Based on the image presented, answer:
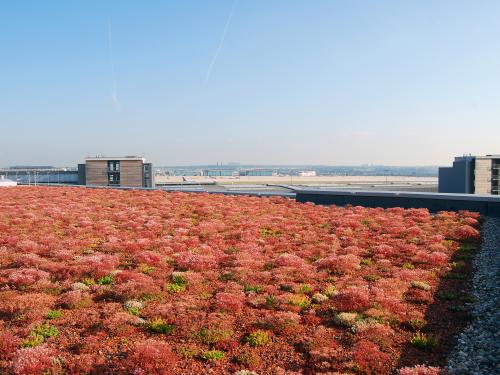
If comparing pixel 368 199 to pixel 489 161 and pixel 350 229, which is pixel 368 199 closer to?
pixel 350 229

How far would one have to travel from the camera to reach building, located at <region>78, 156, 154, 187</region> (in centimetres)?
10869

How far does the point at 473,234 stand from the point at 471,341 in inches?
647

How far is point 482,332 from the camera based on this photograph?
12492mm

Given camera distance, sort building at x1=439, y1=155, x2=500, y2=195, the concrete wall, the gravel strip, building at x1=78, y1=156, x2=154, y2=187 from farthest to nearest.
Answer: building at x1=78, y1=156, x2=154, y2=187, building at x1=439, y1=155, x2=500, y2=195, the concrete wall, the gravel strip

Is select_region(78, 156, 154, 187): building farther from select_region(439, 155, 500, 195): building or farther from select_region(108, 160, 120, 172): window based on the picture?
select_region(439, 155, 500, 195): building

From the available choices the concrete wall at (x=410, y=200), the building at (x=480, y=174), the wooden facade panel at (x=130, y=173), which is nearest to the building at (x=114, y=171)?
the wooden facade panel at (x=130, y=173)

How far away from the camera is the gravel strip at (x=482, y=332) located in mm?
10445

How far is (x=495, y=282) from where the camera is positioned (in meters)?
17.4

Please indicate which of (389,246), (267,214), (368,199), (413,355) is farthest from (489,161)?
(413,355)

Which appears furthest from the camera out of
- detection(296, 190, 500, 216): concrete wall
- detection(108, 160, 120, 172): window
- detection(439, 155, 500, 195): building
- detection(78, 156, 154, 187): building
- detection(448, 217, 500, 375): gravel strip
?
detection(108, 160, 120, 172): window

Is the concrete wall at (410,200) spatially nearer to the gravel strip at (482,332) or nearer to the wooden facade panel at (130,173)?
the gravel strip at (482,332)

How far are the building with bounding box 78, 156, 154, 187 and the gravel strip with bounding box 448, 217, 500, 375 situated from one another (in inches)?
3987

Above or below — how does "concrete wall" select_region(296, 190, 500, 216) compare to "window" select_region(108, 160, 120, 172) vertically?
below

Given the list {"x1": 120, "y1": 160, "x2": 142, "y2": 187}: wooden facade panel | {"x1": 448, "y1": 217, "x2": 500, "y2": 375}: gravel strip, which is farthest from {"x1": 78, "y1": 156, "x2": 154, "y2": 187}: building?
{"x1": 448, "y1": 217, "x2": 500, "y2": 375}: gravel strip
